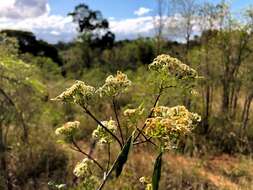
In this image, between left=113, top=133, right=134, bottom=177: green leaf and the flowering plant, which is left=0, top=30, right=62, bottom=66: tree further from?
left=113, top=133, right=134, bottom=177: green leaf

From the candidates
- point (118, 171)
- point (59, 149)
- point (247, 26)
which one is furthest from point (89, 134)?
point (118, 171)

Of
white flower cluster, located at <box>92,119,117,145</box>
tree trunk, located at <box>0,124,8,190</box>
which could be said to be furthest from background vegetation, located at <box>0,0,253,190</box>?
white flower cluster, located at <box>92,119,117,145</box>

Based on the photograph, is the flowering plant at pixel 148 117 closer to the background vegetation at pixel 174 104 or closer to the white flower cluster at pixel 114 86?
the white flower cluster at pixel 114 86

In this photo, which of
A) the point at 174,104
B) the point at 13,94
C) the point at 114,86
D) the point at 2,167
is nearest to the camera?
the point at 114,86

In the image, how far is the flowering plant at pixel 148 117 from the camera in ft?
5.54

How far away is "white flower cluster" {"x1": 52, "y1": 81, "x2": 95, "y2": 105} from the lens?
6.43 feet

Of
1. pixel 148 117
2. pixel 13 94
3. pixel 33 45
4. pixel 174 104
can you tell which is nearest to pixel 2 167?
pixel 13 94

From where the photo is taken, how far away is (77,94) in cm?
198

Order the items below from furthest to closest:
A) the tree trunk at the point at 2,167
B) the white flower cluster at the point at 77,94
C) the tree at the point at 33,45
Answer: the tree at the point at 33,45, the tree trunk at the point at 2,167, the white flower cluster at the point at 77,94

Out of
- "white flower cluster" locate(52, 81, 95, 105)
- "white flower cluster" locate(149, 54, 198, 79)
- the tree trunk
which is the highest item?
"white flower cluster" locate(149, 54, 198, 79)

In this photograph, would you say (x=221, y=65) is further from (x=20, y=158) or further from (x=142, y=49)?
(x=142, y=49)

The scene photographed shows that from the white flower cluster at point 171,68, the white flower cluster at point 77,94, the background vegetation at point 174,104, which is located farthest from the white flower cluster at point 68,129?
the background vegetation at point 174,104

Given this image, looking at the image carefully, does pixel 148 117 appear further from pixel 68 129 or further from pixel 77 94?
pixel 68 129

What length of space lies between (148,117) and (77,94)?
0.28 m
